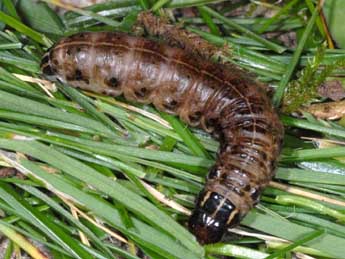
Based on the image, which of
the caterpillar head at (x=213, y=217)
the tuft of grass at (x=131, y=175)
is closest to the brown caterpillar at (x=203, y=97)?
the caterpillar head at (x=213, y=217)

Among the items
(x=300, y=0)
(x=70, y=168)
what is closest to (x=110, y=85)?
(x=70, y=168)

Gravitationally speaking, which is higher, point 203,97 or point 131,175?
point 203,97

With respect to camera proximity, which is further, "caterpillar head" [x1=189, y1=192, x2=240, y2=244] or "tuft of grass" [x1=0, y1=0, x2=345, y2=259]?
"tuft of grass" [x1=0, y1=0, x2=345, y2=259]

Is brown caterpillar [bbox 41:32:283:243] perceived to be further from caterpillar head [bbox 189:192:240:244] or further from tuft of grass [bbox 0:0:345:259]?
tuft of grass [bbox 0:0:345:259]

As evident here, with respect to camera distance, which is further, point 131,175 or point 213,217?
point 131,175

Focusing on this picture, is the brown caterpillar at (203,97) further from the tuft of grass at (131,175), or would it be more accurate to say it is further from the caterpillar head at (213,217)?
the tuft of grass at (131,175)

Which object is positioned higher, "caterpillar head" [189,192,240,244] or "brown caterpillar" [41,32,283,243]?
"brown caterpillar" [41,32,283,243]

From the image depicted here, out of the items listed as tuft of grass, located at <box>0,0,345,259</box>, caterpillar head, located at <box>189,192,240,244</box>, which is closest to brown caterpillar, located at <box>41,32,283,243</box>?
caterpillar head, located at <box>189,192,240,244</box>

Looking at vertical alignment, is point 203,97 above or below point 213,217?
above

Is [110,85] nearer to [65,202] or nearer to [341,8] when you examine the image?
[65,202]
